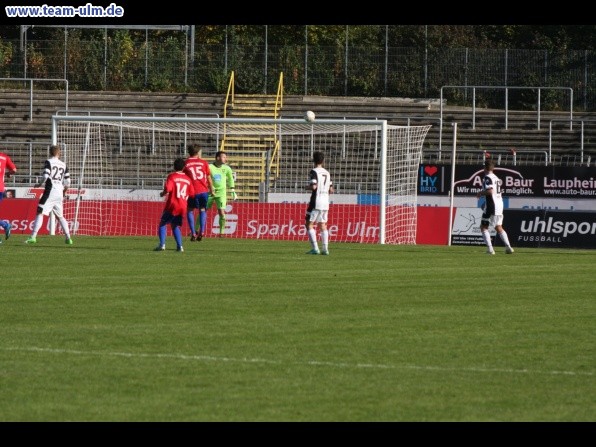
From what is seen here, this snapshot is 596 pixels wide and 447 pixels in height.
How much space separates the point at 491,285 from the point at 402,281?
1.30 meters

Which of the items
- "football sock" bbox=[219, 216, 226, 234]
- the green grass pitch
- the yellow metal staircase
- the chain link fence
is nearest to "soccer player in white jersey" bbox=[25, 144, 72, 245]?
"football sock" bbox=[219, 216, 226, 234]

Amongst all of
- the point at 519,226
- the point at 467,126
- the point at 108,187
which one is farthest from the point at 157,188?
the point at 467,126

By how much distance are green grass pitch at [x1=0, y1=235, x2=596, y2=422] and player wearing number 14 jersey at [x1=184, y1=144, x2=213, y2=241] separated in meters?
8.00

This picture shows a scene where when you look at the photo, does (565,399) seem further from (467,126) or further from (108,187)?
(467,126)

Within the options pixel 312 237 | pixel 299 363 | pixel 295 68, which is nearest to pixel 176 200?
pixel 312 237

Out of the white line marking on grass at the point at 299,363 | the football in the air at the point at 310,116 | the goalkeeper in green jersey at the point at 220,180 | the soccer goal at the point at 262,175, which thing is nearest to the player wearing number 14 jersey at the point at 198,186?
the goalkeeper in green jersey at the point at 220,180

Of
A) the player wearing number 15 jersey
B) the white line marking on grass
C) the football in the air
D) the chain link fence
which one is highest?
Answer: the chain link fence

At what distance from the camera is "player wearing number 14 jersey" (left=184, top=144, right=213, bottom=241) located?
95.1 ft

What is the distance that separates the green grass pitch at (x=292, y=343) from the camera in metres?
8.77

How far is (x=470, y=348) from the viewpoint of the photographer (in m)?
11.5

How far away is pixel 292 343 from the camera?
38.2 feet

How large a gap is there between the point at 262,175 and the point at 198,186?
750cm

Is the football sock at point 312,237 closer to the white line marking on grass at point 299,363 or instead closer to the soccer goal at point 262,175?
the soccer goal at point 262,175

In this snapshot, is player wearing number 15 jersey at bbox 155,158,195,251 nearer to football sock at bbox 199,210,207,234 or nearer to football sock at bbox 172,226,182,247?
football sock at bbox 172,226,182,247
